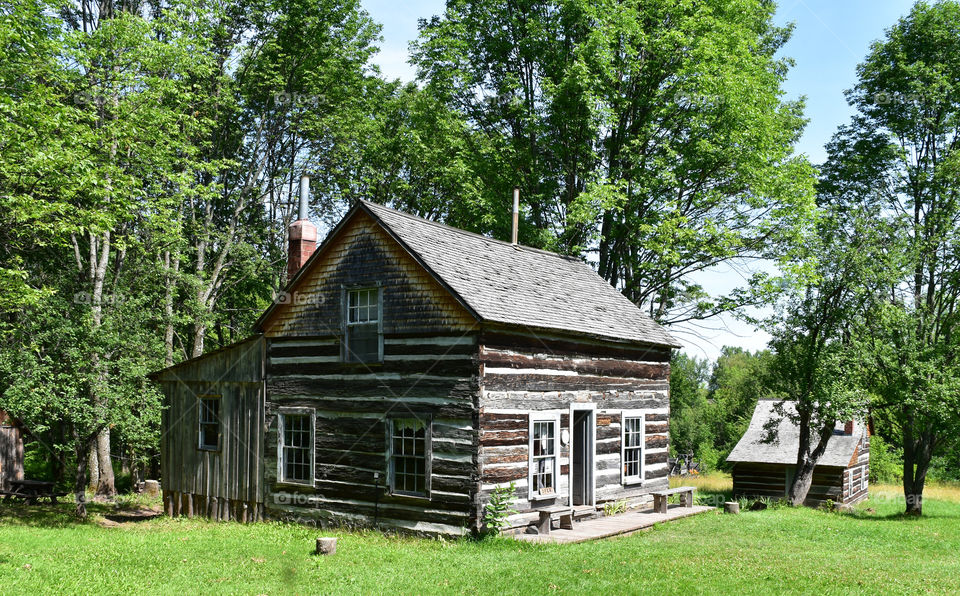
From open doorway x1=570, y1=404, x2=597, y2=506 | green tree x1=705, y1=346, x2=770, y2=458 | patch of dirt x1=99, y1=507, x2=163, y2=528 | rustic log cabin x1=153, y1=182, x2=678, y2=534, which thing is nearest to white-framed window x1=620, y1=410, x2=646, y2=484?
rustic log cabin x1=153, y1=182, x2=678, y2=534

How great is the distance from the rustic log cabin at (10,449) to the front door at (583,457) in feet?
65.3

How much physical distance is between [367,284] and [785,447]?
25.3m

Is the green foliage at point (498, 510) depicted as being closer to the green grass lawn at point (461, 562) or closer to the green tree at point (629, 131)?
the green grass lawn at point (461, 562)

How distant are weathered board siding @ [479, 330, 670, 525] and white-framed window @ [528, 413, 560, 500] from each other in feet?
0.51

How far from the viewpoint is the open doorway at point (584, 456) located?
1809 centimetres

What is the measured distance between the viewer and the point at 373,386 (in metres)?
16.9

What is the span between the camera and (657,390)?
21047 mm

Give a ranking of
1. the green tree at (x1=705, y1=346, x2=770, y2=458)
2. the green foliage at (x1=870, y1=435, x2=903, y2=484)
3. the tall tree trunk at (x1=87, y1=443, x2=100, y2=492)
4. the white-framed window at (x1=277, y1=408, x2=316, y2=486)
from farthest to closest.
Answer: the green tree at (x1=705, y1=346, x2=770, y2=458)
the green foliage at (x1=870, y1=435, x2=903, y2=484)
the tall tree trunk at (x1=87, y1=443, x2=100, y2=492)
the white-framed window at (x1=277, y1=408, x2=316, y2=486)

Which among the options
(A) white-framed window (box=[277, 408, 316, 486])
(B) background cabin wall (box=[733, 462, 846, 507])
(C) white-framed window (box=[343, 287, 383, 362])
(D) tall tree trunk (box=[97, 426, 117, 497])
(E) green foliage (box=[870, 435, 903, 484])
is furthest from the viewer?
(E) green foliage (box=[870, 435, 903, 484])

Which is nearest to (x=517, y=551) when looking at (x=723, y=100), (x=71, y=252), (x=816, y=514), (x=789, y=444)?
(x=816, y=514)

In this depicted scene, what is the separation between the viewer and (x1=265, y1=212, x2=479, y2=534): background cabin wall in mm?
15414

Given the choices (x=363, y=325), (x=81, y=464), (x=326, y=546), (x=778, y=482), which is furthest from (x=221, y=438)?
(x=778, y=482)

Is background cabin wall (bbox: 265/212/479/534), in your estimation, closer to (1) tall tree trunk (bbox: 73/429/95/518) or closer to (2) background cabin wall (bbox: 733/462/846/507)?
(1) tall tree trunk (bbox: 73/429/95/518)

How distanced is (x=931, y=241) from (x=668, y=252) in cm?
1025
